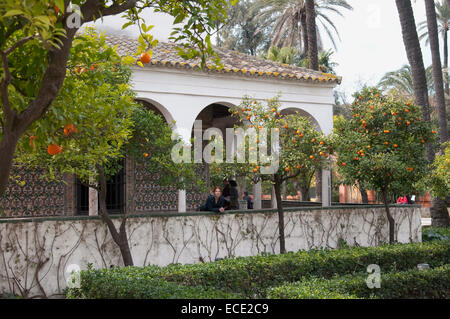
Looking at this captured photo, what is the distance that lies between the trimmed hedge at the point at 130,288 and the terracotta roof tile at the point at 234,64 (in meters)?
5.80

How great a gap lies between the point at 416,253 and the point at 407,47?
7.40 metres

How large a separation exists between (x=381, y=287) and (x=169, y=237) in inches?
176

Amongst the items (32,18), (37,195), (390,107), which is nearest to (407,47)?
(390,107)

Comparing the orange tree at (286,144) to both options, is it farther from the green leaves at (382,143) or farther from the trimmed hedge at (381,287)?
the trimmed hedge at (381,287)

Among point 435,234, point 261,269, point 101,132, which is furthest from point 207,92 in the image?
point 435,234

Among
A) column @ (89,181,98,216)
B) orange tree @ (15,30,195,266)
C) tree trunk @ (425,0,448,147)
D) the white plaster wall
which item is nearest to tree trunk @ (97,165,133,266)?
orange tree @ (15,30,195,266)

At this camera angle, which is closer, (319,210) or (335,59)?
(319,210)

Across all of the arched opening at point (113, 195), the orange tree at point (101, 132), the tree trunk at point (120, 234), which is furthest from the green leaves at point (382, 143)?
the arched opening at point (113, 195)

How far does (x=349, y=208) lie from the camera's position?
1194 centimetres

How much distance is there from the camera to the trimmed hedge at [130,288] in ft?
17.0

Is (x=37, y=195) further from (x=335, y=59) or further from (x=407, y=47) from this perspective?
(x=335, y=59)

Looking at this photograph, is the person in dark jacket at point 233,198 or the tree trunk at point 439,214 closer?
the person in dark jacket at point 233,198

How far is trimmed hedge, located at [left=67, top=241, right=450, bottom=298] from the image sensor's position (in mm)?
6160

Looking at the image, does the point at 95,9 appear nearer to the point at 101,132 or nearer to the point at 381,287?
the point at 101,132
